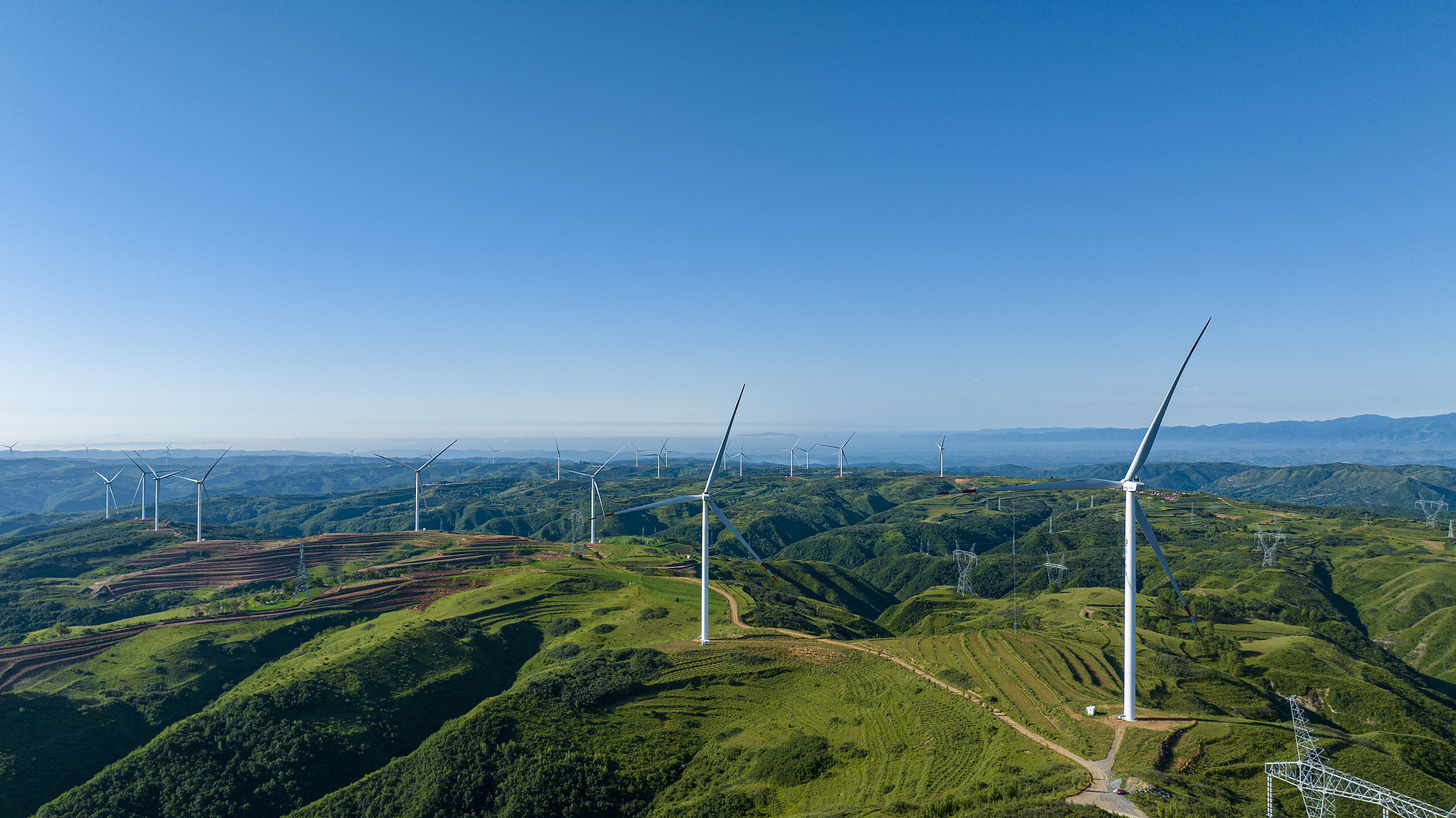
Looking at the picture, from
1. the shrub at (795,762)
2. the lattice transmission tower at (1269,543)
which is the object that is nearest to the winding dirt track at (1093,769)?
the shrub at (795,762)

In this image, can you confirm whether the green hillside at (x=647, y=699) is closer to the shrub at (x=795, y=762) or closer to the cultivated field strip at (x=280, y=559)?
the shrub at (x=795, y=762)

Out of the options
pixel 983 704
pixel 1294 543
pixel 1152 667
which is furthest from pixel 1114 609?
pixel 1294 543

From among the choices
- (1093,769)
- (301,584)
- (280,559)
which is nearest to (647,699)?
(1093,769)

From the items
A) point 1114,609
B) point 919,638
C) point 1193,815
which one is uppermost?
point 1193,815

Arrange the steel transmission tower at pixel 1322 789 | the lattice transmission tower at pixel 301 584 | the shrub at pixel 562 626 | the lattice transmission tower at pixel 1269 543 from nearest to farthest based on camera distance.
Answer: the steel transmission tower at pixel 1322 789 → the shrub at pixel 562 626 → the lattice transmission tower at pixel 301 584 → the lattice transmission tower at pixel 1269 543

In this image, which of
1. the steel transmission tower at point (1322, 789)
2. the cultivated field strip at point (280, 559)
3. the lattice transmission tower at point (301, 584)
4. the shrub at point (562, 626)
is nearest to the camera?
the steel transmission tower at point (1322, 789)

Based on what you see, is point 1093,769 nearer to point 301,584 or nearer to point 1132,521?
point 1132,521

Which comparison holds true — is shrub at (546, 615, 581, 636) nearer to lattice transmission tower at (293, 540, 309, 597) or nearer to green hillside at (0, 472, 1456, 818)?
green hillside at (0, 472, 1456, 818)

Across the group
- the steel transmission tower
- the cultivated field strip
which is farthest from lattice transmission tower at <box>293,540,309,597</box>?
the steel transmission tower

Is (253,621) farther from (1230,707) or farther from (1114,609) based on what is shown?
(1114,609)
